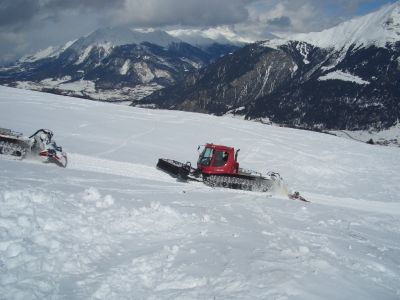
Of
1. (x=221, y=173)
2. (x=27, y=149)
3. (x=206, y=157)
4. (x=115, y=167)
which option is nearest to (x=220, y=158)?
(x=206, y=157)

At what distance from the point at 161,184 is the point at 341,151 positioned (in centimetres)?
2449

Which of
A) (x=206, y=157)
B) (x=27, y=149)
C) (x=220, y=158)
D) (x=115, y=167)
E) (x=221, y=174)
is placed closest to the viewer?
(x=27, y=149)

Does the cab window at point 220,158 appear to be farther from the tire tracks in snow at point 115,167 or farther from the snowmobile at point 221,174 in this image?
the tire tracks in snow at point 115,167

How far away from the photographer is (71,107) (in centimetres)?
4334

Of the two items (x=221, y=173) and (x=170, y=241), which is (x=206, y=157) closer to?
(x=221, y=173)

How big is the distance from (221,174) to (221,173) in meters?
0.09

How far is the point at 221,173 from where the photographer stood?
74.9 feet

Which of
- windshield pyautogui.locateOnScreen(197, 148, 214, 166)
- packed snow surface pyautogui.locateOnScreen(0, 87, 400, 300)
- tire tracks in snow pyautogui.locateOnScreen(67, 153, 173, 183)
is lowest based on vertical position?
tire tracks in snow pyautogui.locateOnScreen(67, 153, 173, 183)

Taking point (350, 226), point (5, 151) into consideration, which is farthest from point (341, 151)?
point (5, 151)

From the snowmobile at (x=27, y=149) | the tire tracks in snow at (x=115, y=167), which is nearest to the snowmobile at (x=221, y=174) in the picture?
the tire tracks in snow at (x=115, y=167)

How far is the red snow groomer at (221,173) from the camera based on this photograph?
22422 millimetres

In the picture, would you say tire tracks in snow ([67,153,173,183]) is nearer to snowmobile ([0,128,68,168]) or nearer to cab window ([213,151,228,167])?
snowmobile ([0,128,68,168])

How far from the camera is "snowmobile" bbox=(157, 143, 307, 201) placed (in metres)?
22.4

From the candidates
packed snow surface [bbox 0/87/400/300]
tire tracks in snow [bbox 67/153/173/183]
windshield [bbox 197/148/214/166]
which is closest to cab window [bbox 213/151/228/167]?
windshield [bbox 197/148/214/166]
